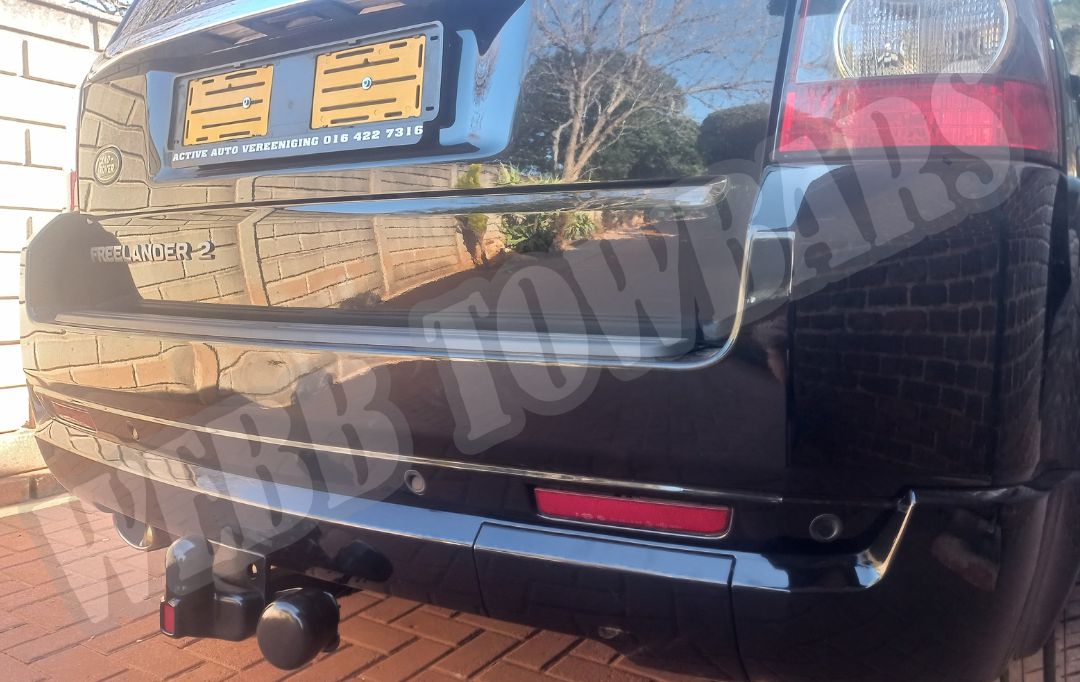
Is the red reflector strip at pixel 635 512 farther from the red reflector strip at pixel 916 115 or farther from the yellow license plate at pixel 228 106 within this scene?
the yellow license plate at pixel 228 106

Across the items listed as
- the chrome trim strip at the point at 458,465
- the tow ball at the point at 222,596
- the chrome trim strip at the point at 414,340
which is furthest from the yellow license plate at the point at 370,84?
the tow ball at the point at 222,596

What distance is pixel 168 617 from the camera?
1768 mm

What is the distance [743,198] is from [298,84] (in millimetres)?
862

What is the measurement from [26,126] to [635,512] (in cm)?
357

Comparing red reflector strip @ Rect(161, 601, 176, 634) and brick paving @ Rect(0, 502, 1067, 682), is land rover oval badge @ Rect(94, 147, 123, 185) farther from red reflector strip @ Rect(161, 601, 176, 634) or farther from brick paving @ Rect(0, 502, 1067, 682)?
brick paving @ Rect(0, 502, 1067, 682)

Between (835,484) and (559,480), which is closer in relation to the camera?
(835,484)

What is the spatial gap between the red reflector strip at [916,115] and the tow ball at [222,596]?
47.2 inches

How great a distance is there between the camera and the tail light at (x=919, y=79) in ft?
3.59

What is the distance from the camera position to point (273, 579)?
1912 millimetres

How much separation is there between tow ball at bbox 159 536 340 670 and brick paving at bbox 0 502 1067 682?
433mm

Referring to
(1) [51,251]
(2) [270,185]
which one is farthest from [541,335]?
(1) [51,251]

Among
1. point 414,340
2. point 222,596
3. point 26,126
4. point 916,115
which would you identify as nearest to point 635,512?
point 414,340

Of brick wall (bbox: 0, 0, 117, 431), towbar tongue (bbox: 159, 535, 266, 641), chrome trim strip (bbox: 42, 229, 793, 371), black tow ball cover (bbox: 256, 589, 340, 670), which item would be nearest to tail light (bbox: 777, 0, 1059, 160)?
chrome trim strip (bbox: 42, 229, 793, 371)

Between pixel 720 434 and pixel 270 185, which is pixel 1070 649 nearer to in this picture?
pixel 720 434
